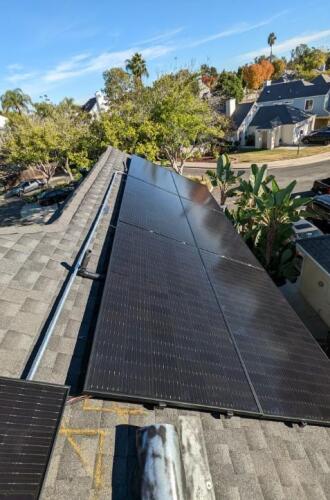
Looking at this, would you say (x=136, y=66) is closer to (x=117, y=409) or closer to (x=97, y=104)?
(x=97, y=104)

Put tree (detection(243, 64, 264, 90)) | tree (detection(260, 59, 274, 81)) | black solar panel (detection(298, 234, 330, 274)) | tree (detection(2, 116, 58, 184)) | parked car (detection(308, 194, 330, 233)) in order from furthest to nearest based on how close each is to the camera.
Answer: tree (detection(260, 59, 274, 81))
tree (detection(243, 64, 264, 90))
tree (detection(2, 116, 58, 184))
parked car (detection(308, 194, 330, 233))
black solar panel (detection(298, 234, 330, 274))

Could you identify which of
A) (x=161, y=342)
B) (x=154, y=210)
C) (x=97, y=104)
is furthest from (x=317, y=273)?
(x=97, y=104)

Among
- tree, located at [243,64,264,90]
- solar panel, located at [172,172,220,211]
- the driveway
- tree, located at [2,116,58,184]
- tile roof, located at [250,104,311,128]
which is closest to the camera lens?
solar panel, located at [172,172,220,211]

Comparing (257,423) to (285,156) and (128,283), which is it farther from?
(285,156)

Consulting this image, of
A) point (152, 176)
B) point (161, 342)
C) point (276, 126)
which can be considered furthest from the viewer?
point (276, 126)

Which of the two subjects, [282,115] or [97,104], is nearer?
[282,115]

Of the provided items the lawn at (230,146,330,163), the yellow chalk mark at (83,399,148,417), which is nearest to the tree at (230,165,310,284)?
the yellow chalk mark at (83,399,148,417)

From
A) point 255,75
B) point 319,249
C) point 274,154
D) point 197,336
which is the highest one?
point 255,75

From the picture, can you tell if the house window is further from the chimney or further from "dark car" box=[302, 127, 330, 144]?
the chimney
